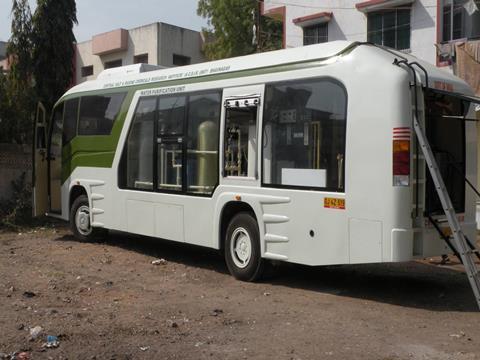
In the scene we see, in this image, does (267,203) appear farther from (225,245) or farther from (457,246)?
(457,246)

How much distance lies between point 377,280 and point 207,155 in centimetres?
294

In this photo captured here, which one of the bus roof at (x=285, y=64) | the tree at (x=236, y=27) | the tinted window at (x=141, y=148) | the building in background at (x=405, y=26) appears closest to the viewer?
the bus roof at (x=285, y=64)

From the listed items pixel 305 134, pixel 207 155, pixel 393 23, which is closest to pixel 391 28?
pixel 393 23

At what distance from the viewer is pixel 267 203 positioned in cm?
734

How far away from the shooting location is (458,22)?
15023mm

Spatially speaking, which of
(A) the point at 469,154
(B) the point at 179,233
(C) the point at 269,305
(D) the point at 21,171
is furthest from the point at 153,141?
(D) the point at 21,171

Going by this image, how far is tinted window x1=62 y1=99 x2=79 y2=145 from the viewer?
36.5 feet

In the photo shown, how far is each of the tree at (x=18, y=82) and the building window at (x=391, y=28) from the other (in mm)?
9556

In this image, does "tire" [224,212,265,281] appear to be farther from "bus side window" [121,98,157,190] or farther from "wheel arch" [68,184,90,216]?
"wheel arch" [68,184,90,216]

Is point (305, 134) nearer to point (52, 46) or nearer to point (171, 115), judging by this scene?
point (171, 115)

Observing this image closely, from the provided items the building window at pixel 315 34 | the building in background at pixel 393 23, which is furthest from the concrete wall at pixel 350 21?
the building window at pixel 315 34

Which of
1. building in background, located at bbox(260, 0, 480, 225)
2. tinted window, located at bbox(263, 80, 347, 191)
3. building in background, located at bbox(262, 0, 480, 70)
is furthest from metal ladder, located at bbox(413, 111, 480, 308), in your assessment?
building in background, located at bbox(262, 0, 480, 70)

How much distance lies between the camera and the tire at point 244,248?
757cm

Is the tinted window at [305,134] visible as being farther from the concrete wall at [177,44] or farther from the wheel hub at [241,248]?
the concrete wall at [177,44]
